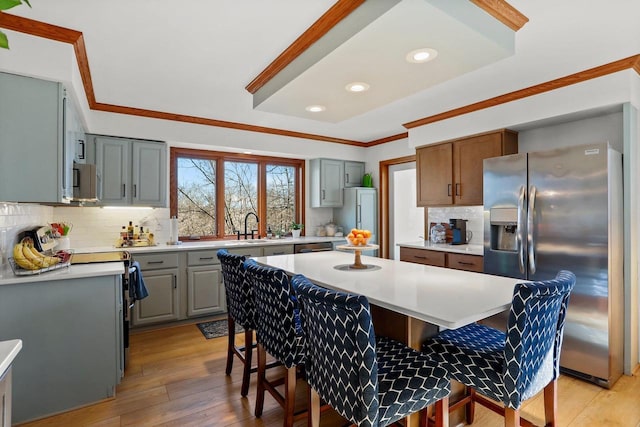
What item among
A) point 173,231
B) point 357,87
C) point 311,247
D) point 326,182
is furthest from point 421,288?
point 326,182

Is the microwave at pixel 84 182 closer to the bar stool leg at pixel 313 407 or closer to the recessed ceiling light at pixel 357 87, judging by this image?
the recessed ceiling light at pixel 357 87

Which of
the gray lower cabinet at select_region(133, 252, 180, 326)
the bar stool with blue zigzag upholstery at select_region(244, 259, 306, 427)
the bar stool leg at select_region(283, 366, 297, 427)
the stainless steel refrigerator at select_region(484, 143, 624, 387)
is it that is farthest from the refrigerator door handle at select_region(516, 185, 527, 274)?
the gray lower cabinet at select_region(133, 252, 180, 326)

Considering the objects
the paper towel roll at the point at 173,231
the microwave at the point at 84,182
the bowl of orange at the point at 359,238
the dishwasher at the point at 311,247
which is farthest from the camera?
the dishwasher at the point at 311,247

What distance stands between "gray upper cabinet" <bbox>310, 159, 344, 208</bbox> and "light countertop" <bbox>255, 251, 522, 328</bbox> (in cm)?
262

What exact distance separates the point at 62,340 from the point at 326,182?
12.6 feet

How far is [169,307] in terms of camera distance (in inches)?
152

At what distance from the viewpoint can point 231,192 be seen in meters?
4.98

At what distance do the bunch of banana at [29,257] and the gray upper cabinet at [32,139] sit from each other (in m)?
0.32

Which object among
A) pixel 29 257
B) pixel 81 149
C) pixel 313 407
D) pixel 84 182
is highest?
pixel 81 149

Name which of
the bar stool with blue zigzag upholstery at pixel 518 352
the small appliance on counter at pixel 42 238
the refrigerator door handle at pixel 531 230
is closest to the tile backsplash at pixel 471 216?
the refrigerator door handle at pixel 531 230

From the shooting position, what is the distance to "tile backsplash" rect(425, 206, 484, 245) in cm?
409

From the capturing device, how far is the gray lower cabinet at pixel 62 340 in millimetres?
2129

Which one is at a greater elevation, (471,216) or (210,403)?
(471,216)

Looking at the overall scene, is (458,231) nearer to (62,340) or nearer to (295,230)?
(295,230)
